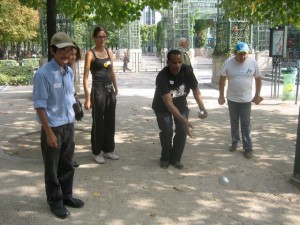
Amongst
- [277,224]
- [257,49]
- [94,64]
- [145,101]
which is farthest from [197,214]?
[257,49]

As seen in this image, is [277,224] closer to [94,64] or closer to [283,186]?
[283,186]

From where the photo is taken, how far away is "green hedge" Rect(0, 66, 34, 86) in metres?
19.0

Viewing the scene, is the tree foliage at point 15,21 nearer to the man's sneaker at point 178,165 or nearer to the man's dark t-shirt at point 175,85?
the man's dark t-shirt at point 175,85

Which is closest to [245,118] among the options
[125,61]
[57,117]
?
[57,117]

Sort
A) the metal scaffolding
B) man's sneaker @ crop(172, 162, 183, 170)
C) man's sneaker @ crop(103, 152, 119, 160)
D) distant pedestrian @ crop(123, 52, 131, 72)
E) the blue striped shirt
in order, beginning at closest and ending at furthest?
the blue striped shirt < man's sneaker @ crop(172, 162, 183, 170) < man's sneaker @ crop(103, 152, 119, 160) < distant pedestrian @ crop(123, 52, 131, 72) < the metal scaffolding

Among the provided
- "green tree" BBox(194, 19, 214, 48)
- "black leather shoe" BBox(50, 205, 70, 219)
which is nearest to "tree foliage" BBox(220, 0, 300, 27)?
"black leather shoe" BBox(50, 205, 70, 219)

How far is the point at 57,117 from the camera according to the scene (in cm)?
377

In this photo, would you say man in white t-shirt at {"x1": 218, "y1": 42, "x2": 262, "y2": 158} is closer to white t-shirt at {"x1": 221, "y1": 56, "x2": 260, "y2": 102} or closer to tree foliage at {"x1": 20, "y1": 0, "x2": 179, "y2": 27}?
white t-shirt at {"x1": 221, "y1": 56, "x2": 260, "y2": 102}

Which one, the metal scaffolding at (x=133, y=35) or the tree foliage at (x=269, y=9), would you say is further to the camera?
the metal scaffolding at (x=133, y=35)

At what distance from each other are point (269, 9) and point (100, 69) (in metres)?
4.64

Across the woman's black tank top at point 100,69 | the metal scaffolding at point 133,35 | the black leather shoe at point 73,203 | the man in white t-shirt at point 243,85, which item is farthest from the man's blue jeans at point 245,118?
the metal scaffolding at point 133,35

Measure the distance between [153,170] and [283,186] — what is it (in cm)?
171

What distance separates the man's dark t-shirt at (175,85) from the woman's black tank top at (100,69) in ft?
2.50

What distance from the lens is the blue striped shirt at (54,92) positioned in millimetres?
3611
